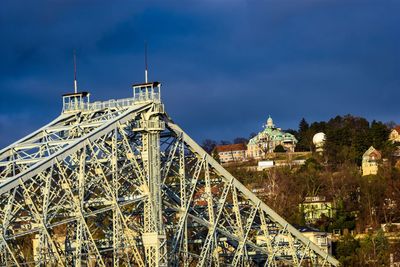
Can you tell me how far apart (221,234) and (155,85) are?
11797mm

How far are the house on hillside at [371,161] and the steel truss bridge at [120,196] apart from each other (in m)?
66.0

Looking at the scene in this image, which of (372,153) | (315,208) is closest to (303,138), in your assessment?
(372,153)

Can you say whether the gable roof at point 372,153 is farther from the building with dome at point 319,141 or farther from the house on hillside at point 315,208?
the house on hillside at point 315,208

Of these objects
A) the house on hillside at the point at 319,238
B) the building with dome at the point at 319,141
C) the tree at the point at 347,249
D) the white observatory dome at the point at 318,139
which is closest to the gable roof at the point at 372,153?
the building with dome at the point at 319,141

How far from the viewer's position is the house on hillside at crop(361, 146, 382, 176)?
14090 cm

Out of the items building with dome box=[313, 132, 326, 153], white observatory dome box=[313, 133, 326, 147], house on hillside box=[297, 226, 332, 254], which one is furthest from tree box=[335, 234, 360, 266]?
white observatory dome box=[313, 133, 326, 147]

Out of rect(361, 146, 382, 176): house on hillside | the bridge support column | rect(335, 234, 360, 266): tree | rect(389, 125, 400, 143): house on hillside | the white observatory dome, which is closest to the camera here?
the bridge support column

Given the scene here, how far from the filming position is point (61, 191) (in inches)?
2500

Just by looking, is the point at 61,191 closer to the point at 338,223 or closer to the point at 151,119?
the point at 151,119

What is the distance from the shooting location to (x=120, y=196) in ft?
217

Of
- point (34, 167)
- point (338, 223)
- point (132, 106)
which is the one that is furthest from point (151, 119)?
point (338, 223)

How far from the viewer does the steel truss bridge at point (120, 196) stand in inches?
2355

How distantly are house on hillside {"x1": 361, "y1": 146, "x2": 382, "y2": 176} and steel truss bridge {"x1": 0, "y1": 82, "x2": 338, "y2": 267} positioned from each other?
217ft

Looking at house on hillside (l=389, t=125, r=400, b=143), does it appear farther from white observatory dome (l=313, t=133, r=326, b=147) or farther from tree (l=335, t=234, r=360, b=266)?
tree (l=335, t=234, r=360, b=266)
